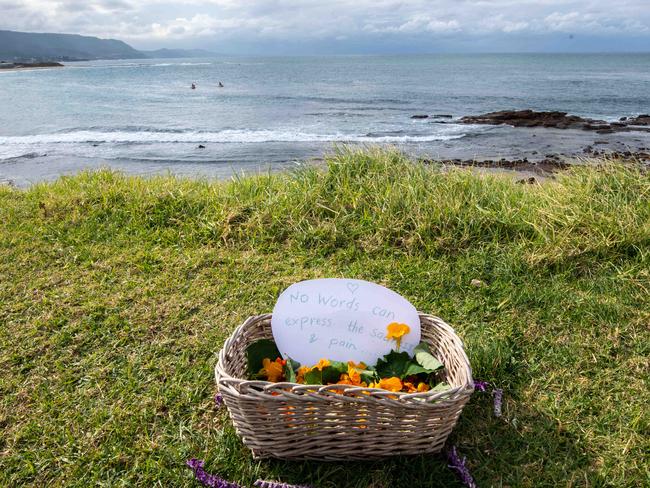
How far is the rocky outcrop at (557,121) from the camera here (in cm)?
2072

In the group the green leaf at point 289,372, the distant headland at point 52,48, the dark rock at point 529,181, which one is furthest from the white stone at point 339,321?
the distant headland at point 52,48

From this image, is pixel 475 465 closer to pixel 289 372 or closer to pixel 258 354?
pixel 289 372

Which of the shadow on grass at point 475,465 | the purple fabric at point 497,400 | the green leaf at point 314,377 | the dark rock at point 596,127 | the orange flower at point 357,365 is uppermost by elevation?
the green leaf at point 314,377

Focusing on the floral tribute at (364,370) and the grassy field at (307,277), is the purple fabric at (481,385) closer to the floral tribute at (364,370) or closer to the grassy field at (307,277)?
the grassy field at (307,277)

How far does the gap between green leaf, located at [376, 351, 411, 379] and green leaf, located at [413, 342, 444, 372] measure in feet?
0.16

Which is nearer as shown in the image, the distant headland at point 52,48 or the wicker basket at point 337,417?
the wicker basket at point 337,417

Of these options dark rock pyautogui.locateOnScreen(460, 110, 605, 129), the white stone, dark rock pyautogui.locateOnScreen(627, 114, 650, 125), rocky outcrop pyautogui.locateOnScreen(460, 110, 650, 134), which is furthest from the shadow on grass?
dark rock pyautogui.locateOnScreen(627, 114, 650, 125)

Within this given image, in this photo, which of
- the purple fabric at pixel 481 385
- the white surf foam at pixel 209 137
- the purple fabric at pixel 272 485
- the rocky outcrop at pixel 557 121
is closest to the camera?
the purple fabric at pixel 272 485

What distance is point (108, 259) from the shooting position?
4.05 m

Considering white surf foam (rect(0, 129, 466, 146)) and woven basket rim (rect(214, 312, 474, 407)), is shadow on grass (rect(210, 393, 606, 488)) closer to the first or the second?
woven basket rim (rect(214, 312, 474, 407))

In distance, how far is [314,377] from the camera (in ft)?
6.89

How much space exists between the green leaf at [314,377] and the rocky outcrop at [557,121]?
21.1m

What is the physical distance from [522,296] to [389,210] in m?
1.41

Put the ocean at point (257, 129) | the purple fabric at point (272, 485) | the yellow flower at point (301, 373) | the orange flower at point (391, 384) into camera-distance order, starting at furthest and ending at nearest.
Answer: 1. the ocean at point (257, 129)
2. the yellow flower at point (301, 373)
3. the orange flower at point (391, 384)
4. the purple fabric at point (272, 485)
